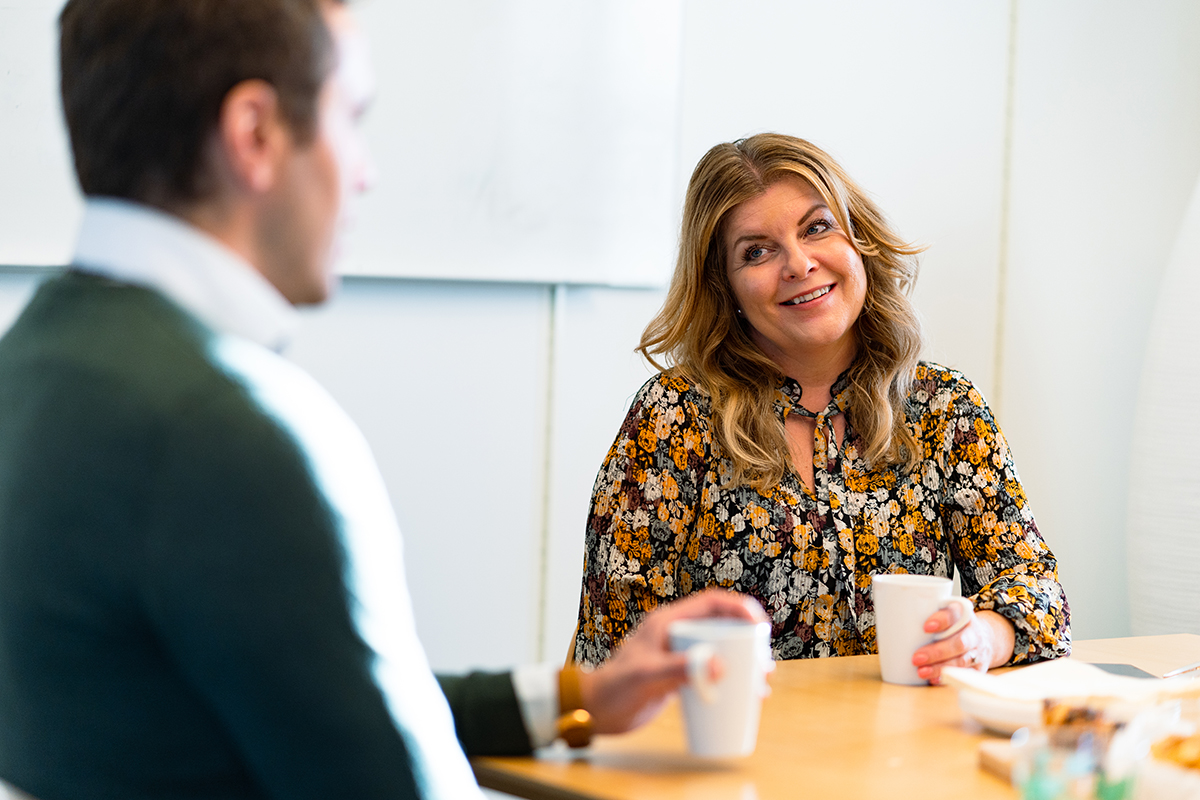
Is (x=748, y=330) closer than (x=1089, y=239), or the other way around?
(x=748, y=330)

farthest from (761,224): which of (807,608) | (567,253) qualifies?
(567,253)

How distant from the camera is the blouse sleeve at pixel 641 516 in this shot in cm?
179

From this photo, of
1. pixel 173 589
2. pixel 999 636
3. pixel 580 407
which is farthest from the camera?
pixel 580 407

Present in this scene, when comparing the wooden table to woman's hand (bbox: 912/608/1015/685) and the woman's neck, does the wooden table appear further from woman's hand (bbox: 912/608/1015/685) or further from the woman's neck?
the woman's neck

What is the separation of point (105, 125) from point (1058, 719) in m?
0.87

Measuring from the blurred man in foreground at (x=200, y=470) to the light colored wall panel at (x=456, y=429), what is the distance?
184 centimetres

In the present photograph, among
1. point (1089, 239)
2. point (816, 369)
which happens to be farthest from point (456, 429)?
point (1089, 239)

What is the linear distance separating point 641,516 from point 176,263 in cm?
116

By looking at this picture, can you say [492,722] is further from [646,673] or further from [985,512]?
[985,512]

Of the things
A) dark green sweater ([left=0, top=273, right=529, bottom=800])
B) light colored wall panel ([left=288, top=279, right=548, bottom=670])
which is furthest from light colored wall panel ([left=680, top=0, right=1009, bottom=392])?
dark green sweater ([left=0, top=273, right=529, bottom=800])

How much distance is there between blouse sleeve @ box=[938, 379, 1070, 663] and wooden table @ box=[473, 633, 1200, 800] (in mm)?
447

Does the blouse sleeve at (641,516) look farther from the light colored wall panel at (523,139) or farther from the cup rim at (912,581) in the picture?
the light colored wall panel at (523,139)

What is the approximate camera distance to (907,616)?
1354 mm

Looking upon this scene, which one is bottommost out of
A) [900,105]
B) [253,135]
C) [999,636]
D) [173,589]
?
[999,636]
